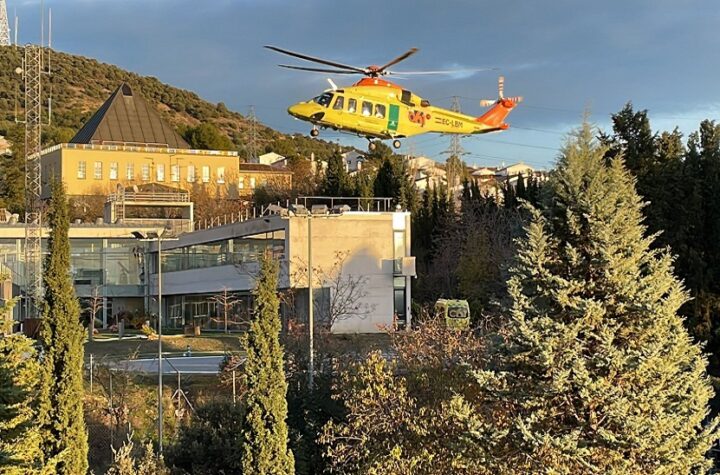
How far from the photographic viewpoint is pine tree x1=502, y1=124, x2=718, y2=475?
1517 cm

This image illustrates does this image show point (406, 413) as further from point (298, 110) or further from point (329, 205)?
point (329, 205)

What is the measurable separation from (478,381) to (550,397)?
4.05 ft

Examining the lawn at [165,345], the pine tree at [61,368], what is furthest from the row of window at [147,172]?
A: the pine tree at [61,368]

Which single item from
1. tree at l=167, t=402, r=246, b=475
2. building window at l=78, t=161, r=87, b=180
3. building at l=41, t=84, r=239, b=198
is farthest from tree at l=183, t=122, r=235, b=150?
tree at l=167, t=402, r=246, b=475

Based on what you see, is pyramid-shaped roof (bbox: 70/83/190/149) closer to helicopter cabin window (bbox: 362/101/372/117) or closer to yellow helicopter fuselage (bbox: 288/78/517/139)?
yellow helicopter fuselage (bbox: 288/78/517/139)

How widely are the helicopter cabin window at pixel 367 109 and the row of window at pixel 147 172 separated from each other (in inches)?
2453

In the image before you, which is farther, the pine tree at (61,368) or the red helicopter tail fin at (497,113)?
the red helicopter tail fin at (497,113)

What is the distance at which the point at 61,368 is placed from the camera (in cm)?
1895

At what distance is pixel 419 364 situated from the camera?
78.5 ft

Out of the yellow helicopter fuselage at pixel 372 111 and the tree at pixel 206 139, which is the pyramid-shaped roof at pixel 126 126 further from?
the yellow helicopter fuselage at pixel 372 111

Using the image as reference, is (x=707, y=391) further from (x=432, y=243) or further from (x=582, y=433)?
(x=432, y=243)

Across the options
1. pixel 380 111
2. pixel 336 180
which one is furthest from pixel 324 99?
pixel 336 180

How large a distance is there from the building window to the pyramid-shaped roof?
8.24 meters

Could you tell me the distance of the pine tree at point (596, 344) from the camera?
1517 cm
